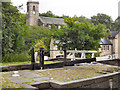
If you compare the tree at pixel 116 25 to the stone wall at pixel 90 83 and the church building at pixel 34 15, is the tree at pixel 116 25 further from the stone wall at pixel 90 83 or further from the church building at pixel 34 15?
the stone wall at pixel 90 83

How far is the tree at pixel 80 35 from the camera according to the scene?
72.6 ft

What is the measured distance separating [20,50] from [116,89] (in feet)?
33.4

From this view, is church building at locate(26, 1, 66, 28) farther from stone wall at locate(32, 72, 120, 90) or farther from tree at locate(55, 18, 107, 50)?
stone wall at locate(32, 72, 120, 90)

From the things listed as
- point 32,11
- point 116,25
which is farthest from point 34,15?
point 116,25

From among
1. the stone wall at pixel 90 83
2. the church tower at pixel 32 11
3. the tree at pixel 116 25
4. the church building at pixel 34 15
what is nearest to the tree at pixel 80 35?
the stone wall at pixel 90 83

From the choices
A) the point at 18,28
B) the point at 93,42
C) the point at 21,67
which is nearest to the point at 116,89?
the point at 21,67

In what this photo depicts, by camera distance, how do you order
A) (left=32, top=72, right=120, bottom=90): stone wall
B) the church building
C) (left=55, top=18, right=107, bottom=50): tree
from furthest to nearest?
the church building → (left=55, top=18, right=107, bottom=50): tree → (left=32, top=72, right=120, bottom=90): stone wall

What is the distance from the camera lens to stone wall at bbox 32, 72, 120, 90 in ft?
17.9

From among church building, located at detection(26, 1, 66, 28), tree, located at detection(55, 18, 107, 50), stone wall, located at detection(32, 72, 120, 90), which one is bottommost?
stone wall, located at detection(32, 72, 120, 90)

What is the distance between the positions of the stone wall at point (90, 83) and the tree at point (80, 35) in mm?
13848

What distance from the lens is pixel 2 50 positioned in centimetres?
1441

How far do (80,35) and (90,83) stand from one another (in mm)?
15844

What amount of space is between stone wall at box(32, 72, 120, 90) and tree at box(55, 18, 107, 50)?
13.8 m

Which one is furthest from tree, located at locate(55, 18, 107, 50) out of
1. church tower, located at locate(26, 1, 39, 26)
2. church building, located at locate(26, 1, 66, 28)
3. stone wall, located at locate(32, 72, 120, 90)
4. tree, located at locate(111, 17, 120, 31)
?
tree, located at locate(111, 17, 120, 31)
